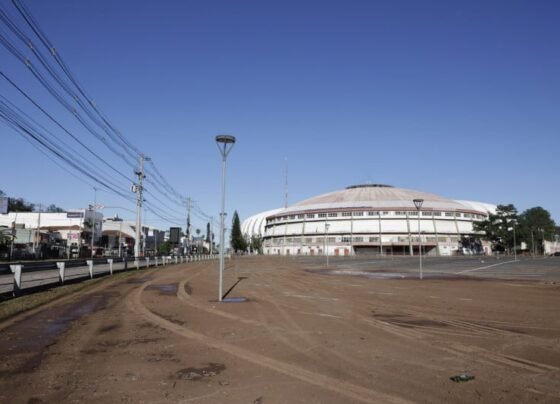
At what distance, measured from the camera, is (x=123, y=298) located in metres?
15.6

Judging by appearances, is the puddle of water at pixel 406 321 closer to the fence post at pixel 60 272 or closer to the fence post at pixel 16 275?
the fence post at pixel 16 275

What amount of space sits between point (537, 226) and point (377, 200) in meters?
58.1

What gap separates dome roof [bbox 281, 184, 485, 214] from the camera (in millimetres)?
145000

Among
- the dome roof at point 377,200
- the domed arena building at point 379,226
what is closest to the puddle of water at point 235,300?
the domed arena building at point 379,226

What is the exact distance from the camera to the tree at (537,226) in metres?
136

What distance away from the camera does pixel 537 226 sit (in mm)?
152250

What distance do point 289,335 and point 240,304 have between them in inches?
211

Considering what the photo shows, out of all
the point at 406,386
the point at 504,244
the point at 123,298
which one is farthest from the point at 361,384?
the point at 504,244

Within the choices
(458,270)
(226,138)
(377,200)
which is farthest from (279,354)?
(377,200)

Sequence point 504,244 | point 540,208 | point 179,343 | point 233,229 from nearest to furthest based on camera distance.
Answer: point 179,343, point 504,244, point 540,208, point 233,229

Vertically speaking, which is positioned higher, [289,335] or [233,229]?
[233,229]

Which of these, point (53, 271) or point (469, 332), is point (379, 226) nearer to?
point (53, 271)

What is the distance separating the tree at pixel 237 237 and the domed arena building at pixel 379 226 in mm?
32156

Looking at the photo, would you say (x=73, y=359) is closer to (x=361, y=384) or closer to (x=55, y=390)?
(x=55, y=390)
